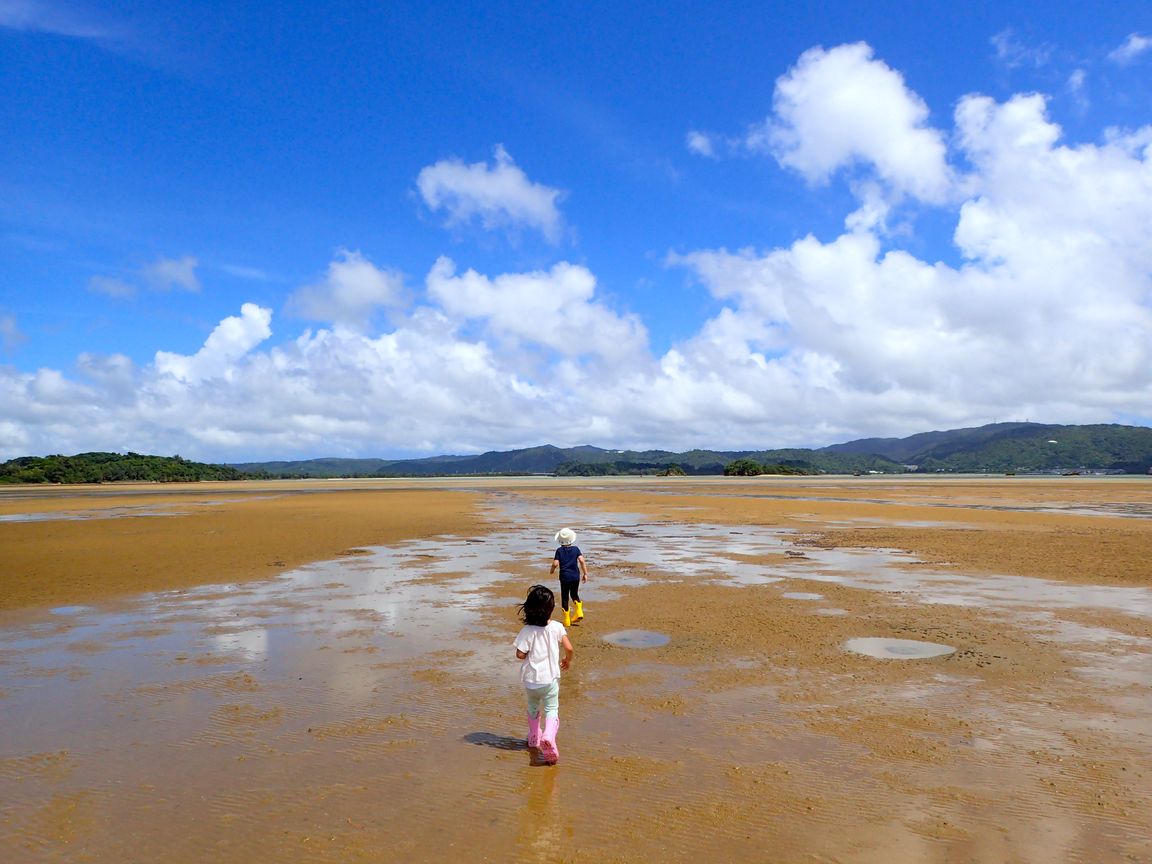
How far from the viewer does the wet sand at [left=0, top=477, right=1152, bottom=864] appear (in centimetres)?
523

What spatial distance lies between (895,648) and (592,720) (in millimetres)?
5366

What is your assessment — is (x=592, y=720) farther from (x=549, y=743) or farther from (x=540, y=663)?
(x=540, y=663)

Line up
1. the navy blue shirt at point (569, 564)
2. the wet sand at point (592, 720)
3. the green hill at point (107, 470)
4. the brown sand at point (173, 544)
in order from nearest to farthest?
the wet sand at point (592, 720) → the navy blue shirt at point (569, 564) → the brown sand at point (173, 544) → the green hill at point (107, 470)

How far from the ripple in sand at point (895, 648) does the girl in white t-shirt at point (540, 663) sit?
5.55 meters

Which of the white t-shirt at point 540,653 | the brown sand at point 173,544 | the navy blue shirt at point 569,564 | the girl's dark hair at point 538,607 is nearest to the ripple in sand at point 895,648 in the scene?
the navy blue shirt at point 569,564

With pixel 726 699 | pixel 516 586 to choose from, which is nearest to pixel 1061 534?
pixel 516 586

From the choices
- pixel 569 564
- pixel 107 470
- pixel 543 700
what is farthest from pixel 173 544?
pixel 107 470

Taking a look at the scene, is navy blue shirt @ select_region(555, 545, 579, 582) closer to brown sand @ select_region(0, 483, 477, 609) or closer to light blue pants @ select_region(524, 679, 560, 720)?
light blue pants @ select_region(524, 679, 560, 720)

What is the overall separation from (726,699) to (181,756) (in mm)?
5633

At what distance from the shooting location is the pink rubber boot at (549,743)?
6477 millimetres

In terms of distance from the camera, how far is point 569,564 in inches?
471

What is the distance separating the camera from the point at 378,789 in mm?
5949

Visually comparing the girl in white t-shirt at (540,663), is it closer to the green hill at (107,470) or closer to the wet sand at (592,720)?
the wet sand at (592,720)

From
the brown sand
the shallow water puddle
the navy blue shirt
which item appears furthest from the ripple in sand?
the brown sand
